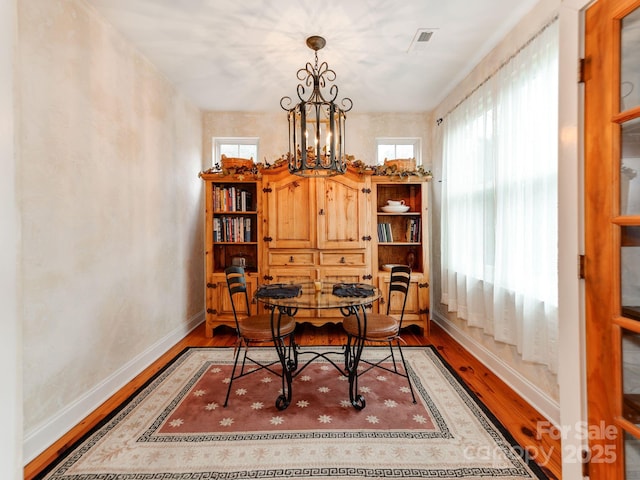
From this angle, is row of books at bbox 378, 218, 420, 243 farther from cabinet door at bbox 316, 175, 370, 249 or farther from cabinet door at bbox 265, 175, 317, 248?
cabinet door at bbox 265, 175, 317, 248

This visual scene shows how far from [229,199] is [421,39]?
2.54 metres

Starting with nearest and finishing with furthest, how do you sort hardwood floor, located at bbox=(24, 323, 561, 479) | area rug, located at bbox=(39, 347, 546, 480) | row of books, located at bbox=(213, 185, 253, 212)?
area rug, located at bbox=(39, 347, 546, 480) → hardwood floor, located at bbox=(24, 323, 561, 479) → row of books, located at bbox=(213, 185, 253, 212)

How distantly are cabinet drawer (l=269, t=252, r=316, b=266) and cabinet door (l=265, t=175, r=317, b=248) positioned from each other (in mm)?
95

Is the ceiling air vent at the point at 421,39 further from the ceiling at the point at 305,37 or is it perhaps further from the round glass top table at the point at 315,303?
the round glass top table at the point at 315,303

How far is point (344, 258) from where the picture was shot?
3559 mm

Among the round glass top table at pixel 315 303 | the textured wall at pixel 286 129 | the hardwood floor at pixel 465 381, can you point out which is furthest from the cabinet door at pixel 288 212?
the hardwood floor at pixel 465 381

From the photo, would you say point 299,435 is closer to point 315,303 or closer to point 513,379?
point 315,303

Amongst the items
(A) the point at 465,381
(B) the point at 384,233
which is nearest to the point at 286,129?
(B) the point at 384,233

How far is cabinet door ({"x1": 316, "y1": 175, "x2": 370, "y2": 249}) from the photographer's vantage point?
3539mm

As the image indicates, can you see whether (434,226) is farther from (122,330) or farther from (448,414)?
(122,330)

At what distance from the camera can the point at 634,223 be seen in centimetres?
111

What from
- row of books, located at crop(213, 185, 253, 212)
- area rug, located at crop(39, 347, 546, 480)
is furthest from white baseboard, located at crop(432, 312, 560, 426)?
row of books, located at crop(213, 185, 253, 212)

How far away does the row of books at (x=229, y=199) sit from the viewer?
3678mm

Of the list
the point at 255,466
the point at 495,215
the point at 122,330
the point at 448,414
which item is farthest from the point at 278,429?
the point at 495,215
